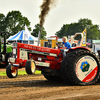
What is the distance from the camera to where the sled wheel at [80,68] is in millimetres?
5875

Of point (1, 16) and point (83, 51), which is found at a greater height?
point (1, 16)

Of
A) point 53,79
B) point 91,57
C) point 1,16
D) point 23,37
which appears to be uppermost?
point 1,16

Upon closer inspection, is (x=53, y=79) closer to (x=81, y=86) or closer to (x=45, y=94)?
(x=81, y=86)

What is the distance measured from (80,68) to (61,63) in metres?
0.57

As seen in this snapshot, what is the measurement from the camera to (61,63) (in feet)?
19.9

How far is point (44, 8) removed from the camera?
7793mm

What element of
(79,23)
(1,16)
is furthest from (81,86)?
(79,23)

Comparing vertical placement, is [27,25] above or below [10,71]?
above

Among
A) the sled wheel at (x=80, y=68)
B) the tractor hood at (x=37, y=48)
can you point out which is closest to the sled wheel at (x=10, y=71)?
the tractor hood at (x=37, y=48)

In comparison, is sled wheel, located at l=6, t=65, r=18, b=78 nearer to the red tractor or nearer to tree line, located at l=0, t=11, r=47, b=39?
the red tractor

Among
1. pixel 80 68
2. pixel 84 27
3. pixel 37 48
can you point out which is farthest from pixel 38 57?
pixel 84 27

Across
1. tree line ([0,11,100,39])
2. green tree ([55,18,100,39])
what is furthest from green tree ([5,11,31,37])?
green tree ([55,18,100,39])

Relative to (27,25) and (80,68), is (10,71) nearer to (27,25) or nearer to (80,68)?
(80,68)

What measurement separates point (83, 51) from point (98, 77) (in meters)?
0.92
